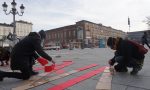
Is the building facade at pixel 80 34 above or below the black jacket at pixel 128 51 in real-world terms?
above

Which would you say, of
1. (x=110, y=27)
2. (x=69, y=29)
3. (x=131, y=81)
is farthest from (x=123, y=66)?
(x=110, y=27)

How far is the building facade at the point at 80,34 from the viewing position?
270 ft

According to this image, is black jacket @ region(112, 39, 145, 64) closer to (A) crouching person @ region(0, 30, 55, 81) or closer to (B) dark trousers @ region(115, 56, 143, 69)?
(B) dark trousers @ region(115, 56, 143, 69)

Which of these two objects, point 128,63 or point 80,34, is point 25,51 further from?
point 80,34

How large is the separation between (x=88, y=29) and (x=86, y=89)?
80.5 meters

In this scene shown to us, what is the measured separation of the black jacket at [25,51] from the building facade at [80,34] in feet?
227

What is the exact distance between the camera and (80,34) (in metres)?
84.1

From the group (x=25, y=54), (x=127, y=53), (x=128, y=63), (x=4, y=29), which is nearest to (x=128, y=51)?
(x=127, y=53)

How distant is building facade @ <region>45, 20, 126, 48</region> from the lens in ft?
270

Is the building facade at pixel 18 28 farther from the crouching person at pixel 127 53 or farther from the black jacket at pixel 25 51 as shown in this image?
the crouching person at pixel 127 53

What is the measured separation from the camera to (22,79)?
6203mm

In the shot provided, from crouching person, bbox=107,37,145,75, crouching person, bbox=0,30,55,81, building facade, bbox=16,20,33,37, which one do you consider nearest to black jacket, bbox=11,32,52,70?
crouching person, bbox=0,30,55,81

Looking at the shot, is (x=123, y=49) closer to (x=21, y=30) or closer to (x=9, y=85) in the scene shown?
(x=9, y=85)

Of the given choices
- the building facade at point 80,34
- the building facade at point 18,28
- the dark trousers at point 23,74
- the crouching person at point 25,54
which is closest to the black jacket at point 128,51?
the crouching person at point 25,54
